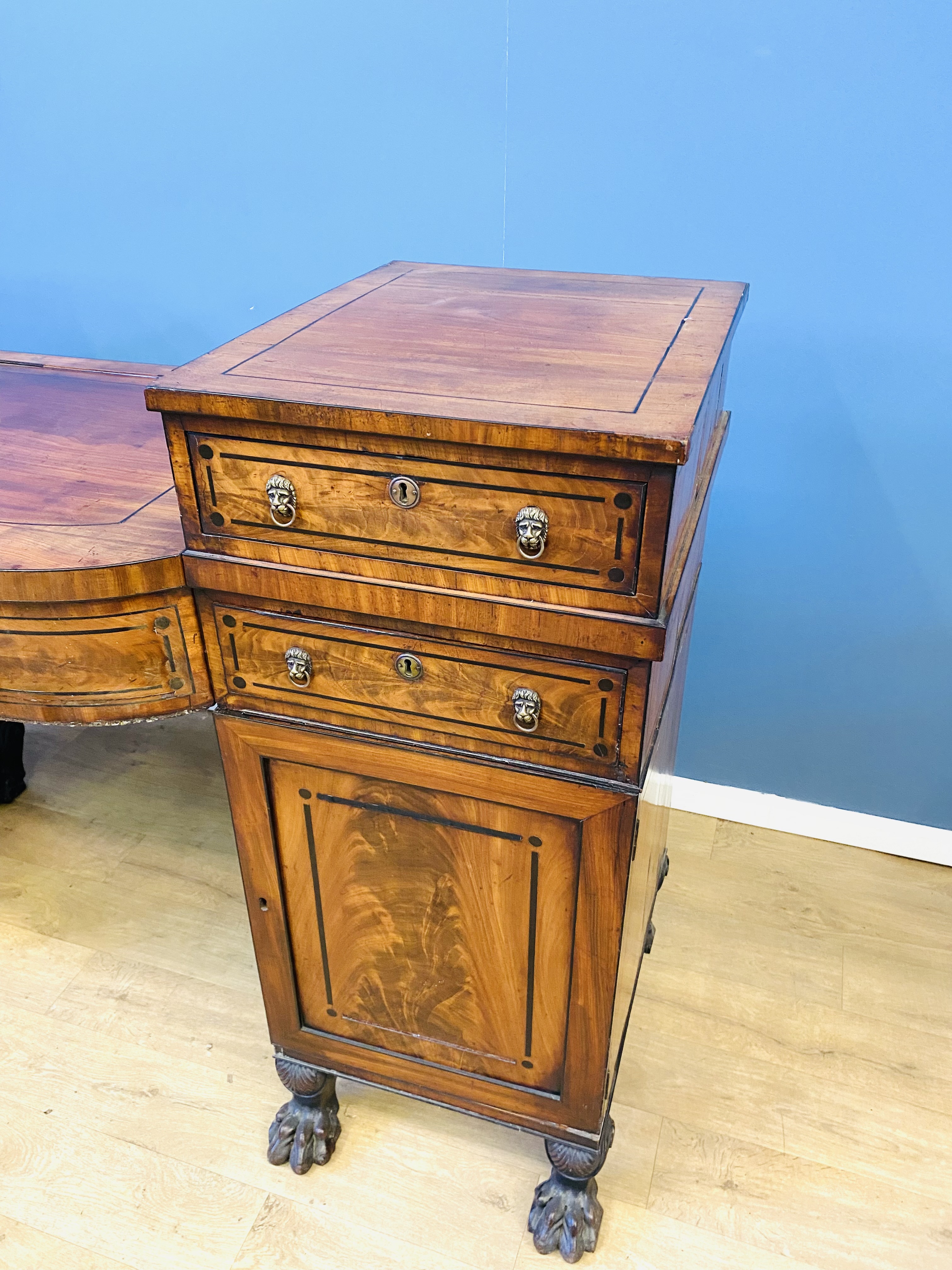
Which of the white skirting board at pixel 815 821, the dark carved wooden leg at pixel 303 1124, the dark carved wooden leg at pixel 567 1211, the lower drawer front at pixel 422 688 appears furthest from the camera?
the white skirting board at pixel 815 821

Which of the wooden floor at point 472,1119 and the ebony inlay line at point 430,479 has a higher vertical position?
the ebony inlay line at point 430,479

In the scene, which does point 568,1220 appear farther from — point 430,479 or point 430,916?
point 430,479

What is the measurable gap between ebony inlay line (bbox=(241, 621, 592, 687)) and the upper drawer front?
0.30 feet

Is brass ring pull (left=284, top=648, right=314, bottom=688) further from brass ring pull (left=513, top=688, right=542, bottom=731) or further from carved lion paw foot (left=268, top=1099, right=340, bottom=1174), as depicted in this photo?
carved lion paw foot (left=268, top=1099, right=340, bottom=1174)

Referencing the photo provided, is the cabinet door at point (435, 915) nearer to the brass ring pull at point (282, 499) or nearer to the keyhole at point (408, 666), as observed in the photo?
the keyhole at point (408, 666)

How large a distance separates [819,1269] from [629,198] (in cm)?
142

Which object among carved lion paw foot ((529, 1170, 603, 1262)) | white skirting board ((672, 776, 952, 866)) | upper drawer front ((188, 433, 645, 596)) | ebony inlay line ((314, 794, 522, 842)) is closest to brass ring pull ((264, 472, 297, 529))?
upper drawer front ((188, 433, 645, 596))

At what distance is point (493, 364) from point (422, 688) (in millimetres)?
303

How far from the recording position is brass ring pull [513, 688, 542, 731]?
34.5 inches

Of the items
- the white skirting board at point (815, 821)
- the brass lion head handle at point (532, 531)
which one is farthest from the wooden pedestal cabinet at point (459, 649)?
the white skirting board at point (815, 821)

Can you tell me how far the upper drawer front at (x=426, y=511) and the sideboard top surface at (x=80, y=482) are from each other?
0.45ft

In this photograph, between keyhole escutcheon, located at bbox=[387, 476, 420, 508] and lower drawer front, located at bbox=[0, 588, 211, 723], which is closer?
keyhole escutcheon, located at bbox=[387, 476, 420, 508]

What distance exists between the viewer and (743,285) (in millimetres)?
1180

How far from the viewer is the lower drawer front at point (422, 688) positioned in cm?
87
